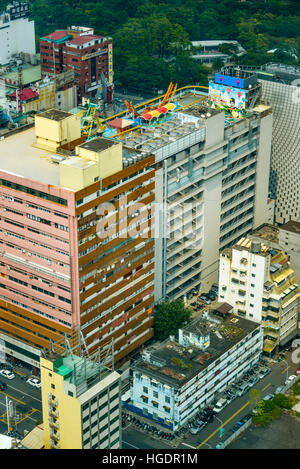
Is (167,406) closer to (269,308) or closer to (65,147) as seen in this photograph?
(269,308)

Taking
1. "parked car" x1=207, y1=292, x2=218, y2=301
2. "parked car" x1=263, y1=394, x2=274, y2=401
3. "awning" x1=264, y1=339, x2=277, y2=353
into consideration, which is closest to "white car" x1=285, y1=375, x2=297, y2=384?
"parked car" x1=263, y1=394, x2=274, y2=401

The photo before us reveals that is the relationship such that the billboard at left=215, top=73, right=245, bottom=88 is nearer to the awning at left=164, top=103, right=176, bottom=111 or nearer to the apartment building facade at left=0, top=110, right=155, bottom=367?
the awning at left=164, top=103, right=176, bottom=111

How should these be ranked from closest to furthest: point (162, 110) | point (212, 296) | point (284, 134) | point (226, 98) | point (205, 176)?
point (205, 176)
point (162, 110)
point (212, 296)
point (226, 98)
point (284, 134)

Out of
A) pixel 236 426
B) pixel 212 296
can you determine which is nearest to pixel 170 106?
pixel 212 296

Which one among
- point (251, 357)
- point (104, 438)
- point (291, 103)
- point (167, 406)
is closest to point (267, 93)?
point (291, 103)

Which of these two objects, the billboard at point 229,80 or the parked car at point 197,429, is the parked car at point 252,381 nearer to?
the parked car at point 197,429

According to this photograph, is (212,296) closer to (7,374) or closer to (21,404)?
(7,374)
